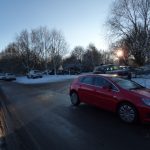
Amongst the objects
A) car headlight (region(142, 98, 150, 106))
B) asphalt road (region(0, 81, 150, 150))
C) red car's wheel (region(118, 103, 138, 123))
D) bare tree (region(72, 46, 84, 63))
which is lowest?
asphalt road (region(0, 81, 150, 150))

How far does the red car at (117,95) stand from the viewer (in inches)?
314

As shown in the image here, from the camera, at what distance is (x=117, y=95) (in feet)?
29.0

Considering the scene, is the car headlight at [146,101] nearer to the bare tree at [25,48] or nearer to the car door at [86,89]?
the car door at [86,89]

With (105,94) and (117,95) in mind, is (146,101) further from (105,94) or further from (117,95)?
(105,94)

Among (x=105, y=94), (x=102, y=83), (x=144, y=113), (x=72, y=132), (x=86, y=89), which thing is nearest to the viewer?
(x=72, y=132)

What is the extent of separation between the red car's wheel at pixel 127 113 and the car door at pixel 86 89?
1832 millimetres

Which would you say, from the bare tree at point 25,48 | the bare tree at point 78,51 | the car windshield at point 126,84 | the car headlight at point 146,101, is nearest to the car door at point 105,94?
the car windshield at point 126,84

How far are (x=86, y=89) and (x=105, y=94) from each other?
1518 mm

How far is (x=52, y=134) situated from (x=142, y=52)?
32.2 metres

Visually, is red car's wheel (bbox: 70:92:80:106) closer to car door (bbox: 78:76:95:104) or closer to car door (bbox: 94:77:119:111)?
car door (bbox: 78:76:95:104)

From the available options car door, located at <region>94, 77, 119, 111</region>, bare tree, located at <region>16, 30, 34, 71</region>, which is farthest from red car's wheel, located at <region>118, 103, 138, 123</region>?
bare tree, located at <region>16, 30, 34, 71</region>

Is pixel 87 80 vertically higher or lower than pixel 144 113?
higher

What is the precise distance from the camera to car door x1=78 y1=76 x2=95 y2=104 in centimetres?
1042

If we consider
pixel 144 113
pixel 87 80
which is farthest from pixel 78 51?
pixel 144 113
